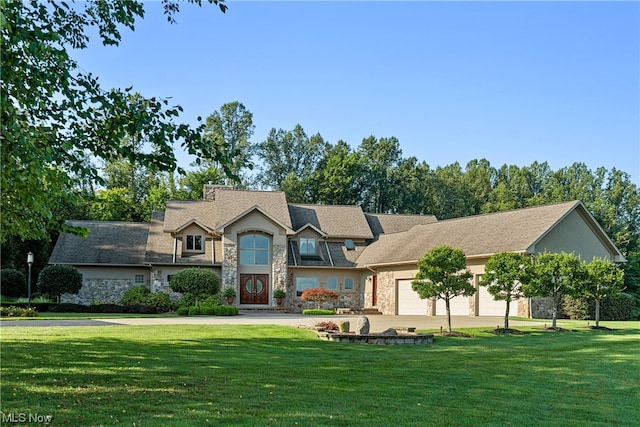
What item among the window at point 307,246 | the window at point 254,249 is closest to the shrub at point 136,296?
the window at point 254,249


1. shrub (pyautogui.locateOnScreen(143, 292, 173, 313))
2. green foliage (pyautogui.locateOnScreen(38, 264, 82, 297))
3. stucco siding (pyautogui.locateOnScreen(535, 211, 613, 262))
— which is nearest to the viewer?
stucco siding (pyautogui.locateOnScreen(535, 211, 613, 262))

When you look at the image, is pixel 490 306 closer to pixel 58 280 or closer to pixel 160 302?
pixel 160 302

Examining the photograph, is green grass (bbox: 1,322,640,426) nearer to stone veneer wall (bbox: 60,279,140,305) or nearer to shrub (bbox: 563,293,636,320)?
shrub (bbox: 563,293,636,320)

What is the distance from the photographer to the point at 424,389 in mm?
10445

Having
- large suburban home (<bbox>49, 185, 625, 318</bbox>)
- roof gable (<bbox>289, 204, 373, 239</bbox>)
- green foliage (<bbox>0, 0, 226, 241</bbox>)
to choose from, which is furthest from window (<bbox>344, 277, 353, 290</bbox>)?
green foliage (<bbox>0, 0, 226, 241</bbox>)

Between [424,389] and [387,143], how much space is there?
5652cm

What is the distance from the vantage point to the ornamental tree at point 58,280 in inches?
1415

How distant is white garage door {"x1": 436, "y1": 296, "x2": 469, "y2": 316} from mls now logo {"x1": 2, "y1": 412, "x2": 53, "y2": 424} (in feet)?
87.5

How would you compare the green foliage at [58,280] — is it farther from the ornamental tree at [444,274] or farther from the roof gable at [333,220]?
the ornamental tree at [444,274]

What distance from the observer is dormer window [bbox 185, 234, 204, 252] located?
39.0 metres

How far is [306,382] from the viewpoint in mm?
10648

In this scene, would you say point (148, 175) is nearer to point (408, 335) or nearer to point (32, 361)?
point (408, 335)

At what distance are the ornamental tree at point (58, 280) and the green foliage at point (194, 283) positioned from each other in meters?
6.07

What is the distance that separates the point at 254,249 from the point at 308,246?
3842 mm
